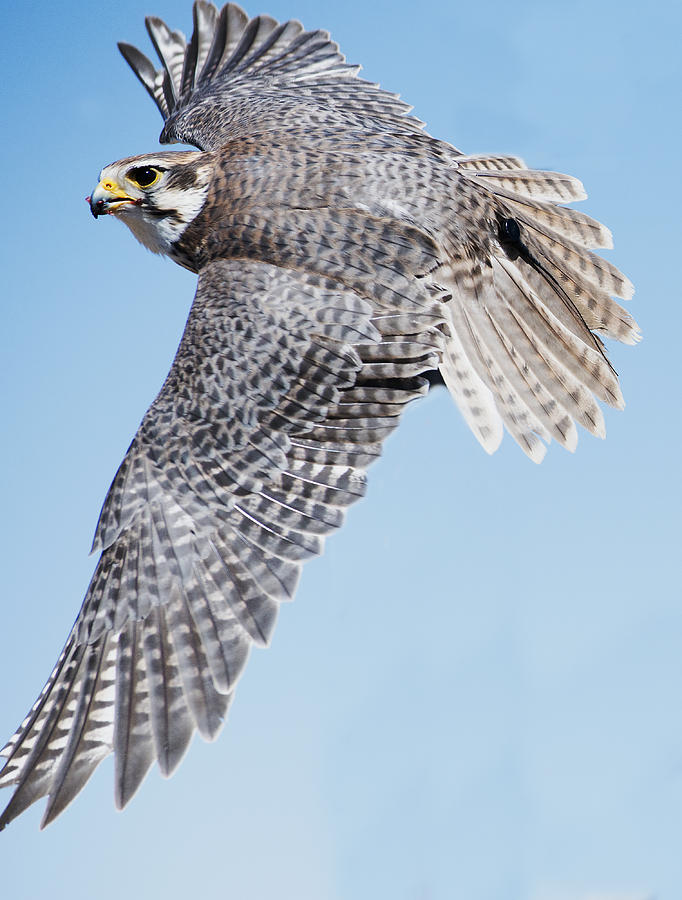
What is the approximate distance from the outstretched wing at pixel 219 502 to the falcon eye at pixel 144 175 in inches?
32.4

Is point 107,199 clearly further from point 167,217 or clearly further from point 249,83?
point 249,83

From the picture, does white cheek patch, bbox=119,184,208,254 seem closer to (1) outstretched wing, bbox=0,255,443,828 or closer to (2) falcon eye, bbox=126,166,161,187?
(2) falcon eye, bbox=126,166,161,187

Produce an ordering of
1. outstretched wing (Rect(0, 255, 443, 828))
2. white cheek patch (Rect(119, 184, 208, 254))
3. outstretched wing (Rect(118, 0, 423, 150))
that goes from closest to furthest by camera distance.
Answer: outstretched wing (Rect(0, 255, 443, 828)) → white cheek patch (Rect(119, 184, 208, 254)) → outstretched wing (Rect(118, 0, 423, 150))

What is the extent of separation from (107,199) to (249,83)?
154cm

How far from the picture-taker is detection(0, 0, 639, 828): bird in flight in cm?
401

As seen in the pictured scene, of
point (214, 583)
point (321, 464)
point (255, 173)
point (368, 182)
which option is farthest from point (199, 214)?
point (214, 583)

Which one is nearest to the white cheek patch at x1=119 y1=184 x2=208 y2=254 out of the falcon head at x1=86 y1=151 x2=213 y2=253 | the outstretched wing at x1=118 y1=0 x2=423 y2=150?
the falcon head at x1=86 y1=151 x2=213 y2=253

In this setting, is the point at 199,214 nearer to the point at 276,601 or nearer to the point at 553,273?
the point at 553,273

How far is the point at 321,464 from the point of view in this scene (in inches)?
169

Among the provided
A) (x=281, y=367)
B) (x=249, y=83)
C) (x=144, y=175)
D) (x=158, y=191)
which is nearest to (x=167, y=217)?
(x=158, y=191)

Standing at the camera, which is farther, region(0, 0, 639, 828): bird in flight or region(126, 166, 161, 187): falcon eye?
region(126, 166, 161, 187): falcon eye

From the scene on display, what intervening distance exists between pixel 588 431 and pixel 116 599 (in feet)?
7.54

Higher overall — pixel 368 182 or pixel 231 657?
pixel 368 182

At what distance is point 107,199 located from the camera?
5.23 meters
